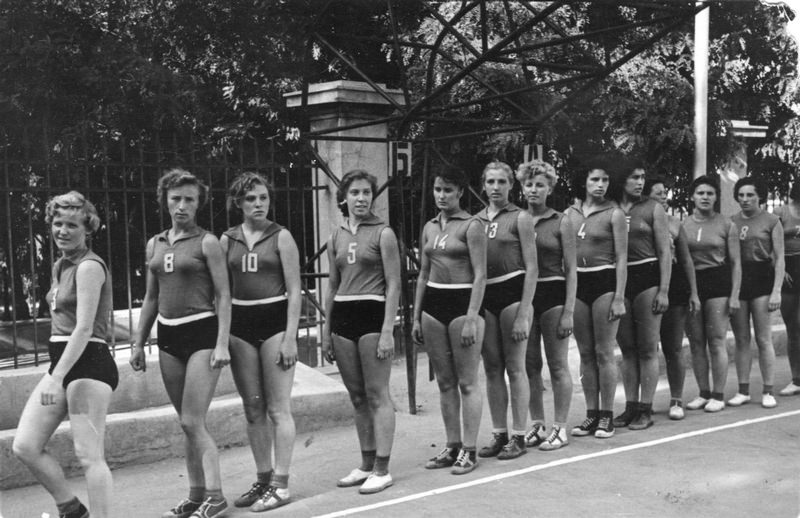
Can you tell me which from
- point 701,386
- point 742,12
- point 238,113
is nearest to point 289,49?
point 238,113

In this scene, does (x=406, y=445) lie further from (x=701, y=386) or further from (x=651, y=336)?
(x=701, y=386)

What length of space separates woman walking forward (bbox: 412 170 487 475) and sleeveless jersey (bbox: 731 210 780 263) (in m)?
2.99

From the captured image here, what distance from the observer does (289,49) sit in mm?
13469

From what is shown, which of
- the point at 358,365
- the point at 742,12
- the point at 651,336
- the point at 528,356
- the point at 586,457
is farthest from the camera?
the point at 742,12

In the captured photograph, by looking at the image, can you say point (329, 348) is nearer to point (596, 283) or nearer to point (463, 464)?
point (463, 464)

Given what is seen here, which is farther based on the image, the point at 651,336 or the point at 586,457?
the point at 651,336

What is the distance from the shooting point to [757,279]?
7.60 metres

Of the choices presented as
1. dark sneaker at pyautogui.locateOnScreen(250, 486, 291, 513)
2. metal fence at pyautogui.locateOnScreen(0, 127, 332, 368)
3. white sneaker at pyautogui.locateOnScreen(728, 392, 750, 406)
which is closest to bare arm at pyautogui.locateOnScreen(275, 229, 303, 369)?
dark sneaker at pyautogui.locateOnScreen(250, 486, 291, 513)

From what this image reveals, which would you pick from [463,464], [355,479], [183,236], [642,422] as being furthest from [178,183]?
[642,422]

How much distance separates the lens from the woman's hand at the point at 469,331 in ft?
18.3

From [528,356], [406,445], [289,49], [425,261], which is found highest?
[289,49]

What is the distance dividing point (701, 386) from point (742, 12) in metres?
7.51

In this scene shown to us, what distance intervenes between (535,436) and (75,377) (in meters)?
3.16

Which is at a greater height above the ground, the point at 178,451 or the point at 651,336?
the point at 651,336
